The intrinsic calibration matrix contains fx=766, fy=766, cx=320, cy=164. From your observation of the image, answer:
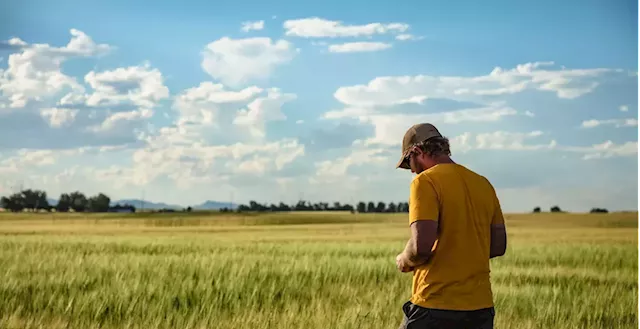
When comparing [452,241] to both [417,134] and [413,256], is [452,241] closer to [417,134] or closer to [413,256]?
[413,256]

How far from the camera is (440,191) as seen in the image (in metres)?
3.16

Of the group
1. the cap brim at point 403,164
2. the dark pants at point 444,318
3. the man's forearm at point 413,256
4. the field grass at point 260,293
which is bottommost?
the field grass at point 260,293

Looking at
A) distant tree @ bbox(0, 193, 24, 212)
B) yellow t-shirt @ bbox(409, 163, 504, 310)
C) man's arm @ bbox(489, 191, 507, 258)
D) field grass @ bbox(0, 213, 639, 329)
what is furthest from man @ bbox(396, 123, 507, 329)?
distant tree @ bbox(0, 193, 24, 212)

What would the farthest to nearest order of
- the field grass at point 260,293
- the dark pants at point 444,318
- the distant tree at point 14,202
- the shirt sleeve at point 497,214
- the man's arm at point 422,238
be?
the distant tree at point 14,202 → the field grass at point 260,293 → the shirt sleeve at point 497,214 → the dark pants at point 444,318 → the man's arm at point 422,238

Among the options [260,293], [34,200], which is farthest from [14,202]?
[260,293]

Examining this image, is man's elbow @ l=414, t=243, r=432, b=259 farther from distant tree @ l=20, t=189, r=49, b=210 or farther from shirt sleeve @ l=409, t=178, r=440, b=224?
distant tree @ l=20, t=189, r=49, b=210

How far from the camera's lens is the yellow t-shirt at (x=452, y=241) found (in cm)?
315

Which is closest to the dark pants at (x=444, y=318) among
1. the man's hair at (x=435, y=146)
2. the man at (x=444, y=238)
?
the man at (x=444, y=238)

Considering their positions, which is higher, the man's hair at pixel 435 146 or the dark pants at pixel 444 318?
the man's hair at pixel 435 146

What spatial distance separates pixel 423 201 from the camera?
10.2 ft

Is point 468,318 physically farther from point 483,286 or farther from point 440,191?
point 440,191

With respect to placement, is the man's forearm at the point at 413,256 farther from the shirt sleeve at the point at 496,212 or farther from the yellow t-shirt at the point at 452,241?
the shirt sleeve at the point at 496,212

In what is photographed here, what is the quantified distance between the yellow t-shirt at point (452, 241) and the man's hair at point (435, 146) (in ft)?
0.21

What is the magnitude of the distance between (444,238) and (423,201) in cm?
20
